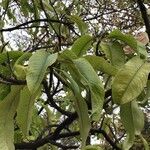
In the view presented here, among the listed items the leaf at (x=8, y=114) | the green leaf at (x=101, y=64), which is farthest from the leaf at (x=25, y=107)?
the green leaf at (x=101, y=64)

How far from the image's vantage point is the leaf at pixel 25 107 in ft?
2.72

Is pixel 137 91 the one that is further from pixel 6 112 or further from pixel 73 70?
pixel 6 112

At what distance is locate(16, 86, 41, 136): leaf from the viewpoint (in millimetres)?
828

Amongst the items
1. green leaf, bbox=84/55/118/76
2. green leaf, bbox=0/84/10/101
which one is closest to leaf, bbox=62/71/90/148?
green leaf, bbox=84/55/118/76

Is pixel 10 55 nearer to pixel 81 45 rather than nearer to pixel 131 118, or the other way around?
pixel 81 45

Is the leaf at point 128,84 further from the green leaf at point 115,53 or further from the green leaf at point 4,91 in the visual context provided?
the green leaf at point 4,91

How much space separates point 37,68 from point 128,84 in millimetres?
167

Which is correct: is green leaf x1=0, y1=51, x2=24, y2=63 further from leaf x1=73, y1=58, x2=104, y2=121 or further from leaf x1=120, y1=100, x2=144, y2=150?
leaf x1=120, y1=100, x2=144, y2=150

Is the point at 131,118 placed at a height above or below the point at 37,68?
below

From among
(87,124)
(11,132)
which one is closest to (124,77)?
(87,124)

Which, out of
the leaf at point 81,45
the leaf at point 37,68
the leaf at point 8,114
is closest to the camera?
the leaf at point 37,68

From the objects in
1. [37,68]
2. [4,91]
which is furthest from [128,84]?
[4,91]

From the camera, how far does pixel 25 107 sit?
0.86 meters

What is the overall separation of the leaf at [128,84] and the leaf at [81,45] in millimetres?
167
